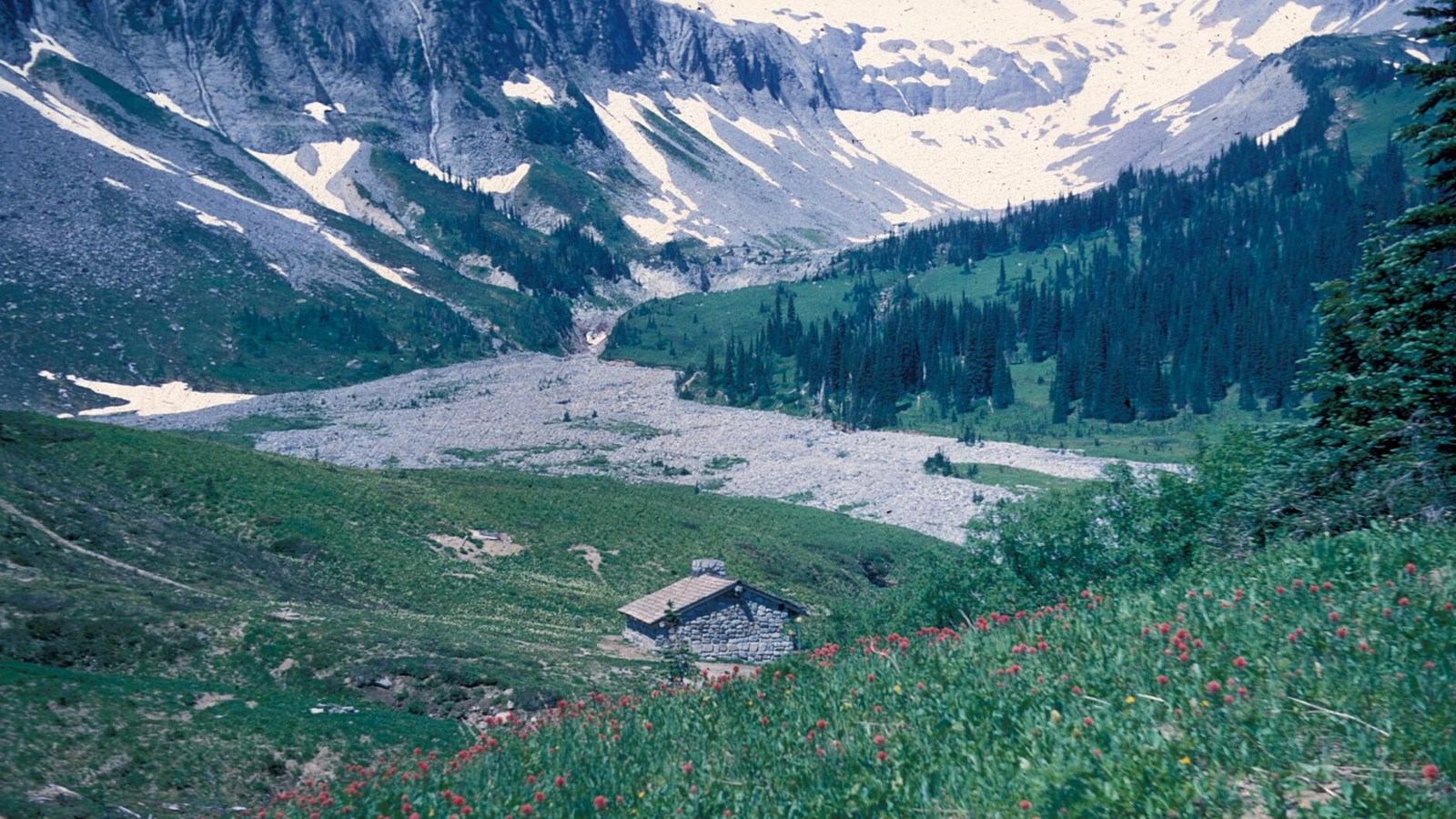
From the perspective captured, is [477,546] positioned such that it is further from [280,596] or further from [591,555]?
[280,596]

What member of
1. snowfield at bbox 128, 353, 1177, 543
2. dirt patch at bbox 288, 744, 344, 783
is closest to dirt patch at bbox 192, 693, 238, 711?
dirt patch at bbox 288, 744, 344, 783

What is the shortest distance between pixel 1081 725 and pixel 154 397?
159 metres

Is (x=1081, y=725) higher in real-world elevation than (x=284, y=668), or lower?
higher

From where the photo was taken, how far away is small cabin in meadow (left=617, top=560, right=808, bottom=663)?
44.6 meters

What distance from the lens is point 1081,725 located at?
934 cm

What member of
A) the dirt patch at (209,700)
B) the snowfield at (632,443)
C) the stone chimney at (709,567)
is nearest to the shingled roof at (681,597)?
the stone chimney at (709,567)

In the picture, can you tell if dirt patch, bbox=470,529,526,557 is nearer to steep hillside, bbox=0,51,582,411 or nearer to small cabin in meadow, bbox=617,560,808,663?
small cabin in meadow, bbox=617,560,808,663

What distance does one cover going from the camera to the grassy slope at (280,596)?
2481 cm

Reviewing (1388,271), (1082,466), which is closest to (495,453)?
(1082,466)

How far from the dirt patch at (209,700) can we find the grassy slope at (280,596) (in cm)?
25

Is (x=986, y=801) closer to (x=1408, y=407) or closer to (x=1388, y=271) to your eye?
(x=1408, y=407)

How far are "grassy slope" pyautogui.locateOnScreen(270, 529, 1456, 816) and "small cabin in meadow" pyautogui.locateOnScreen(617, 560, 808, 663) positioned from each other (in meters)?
30.3

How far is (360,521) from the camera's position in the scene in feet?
205

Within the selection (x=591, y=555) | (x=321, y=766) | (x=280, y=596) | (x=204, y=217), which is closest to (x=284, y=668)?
(x=321, y=766)
